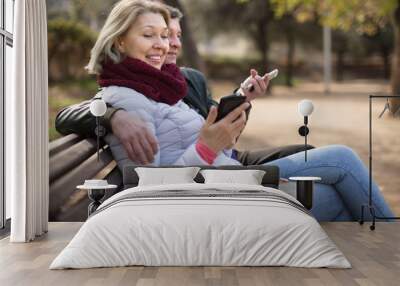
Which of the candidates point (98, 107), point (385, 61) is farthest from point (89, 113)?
point (385, 61)

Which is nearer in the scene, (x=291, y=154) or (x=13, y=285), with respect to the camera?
(x=13, y=285)

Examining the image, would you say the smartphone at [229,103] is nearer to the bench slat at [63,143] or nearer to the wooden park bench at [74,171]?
the wooden park bench at [74,171]

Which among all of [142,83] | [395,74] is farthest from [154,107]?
[395,74]

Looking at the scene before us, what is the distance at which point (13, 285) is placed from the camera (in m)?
3.34

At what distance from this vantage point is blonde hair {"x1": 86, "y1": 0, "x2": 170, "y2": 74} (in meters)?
5.52

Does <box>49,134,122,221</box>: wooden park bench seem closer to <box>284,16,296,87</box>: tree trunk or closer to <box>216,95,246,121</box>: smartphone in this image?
<box>216,95,246,121</box>: smartphone

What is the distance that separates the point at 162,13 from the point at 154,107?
852 mm

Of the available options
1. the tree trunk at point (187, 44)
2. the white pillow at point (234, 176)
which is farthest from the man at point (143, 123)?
the white pillow at point (234, 176)

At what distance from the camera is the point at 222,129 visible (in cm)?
550

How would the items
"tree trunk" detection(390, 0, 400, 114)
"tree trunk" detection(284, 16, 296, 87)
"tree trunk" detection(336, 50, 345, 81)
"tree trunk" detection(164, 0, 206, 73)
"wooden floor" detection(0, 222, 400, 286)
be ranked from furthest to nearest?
"tree trunk" detection(284, 16, 296, 87), "tree trunk" detection(336, 50, 345, 81), "tree trunk" detection(390, 0, 400, 114), "tree trunk" detection(164, 0, 206, 73), "wooden floor" detection(0, 222, 400, 286)

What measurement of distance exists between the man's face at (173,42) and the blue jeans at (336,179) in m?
1.21

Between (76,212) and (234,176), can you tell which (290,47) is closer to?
(234,176)

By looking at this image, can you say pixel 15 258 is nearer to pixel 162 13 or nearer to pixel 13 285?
pixel 13 285

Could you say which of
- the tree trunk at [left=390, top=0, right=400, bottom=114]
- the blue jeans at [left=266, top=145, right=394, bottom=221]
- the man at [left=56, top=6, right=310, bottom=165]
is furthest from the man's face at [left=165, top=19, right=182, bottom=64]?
the tree trunk at [left=390, top=0, right=400, bottom=114]
